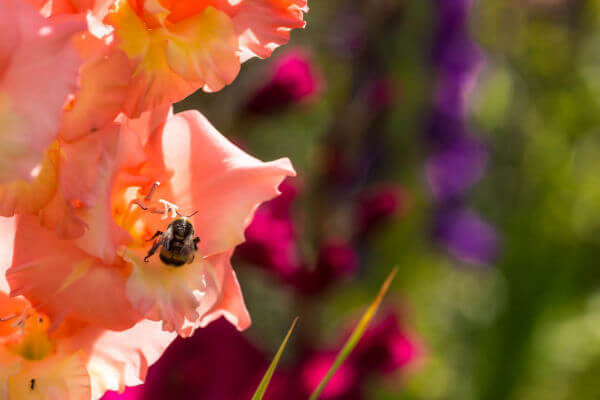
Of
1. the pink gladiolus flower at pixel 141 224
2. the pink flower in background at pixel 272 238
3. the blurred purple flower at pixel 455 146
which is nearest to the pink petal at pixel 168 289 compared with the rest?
the pink gladiolus flower at pixel 141 224

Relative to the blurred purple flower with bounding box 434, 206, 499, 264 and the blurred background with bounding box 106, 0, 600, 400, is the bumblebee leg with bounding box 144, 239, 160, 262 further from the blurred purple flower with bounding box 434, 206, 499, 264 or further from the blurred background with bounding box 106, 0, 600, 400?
the blurred purple flower with bounding box 434, 206, 499, 264

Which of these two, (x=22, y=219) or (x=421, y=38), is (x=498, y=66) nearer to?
(x=421, y=38)

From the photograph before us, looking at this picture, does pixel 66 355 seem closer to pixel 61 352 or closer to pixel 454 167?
pixel 61 352

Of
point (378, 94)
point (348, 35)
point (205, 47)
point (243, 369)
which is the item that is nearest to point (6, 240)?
point (205, 47)


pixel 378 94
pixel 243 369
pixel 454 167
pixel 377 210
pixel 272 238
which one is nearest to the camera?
pixel 243 369

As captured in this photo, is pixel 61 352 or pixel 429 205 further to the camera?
pixel 429 205

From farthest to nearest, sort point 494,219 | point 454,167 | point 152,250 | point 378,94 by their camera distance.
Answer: point 494,219
point 454,167
point 378,94
point 152,250

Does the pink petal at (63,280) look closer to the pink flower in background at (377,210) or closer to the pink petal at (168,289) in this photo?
the pink petal at (168,289)
